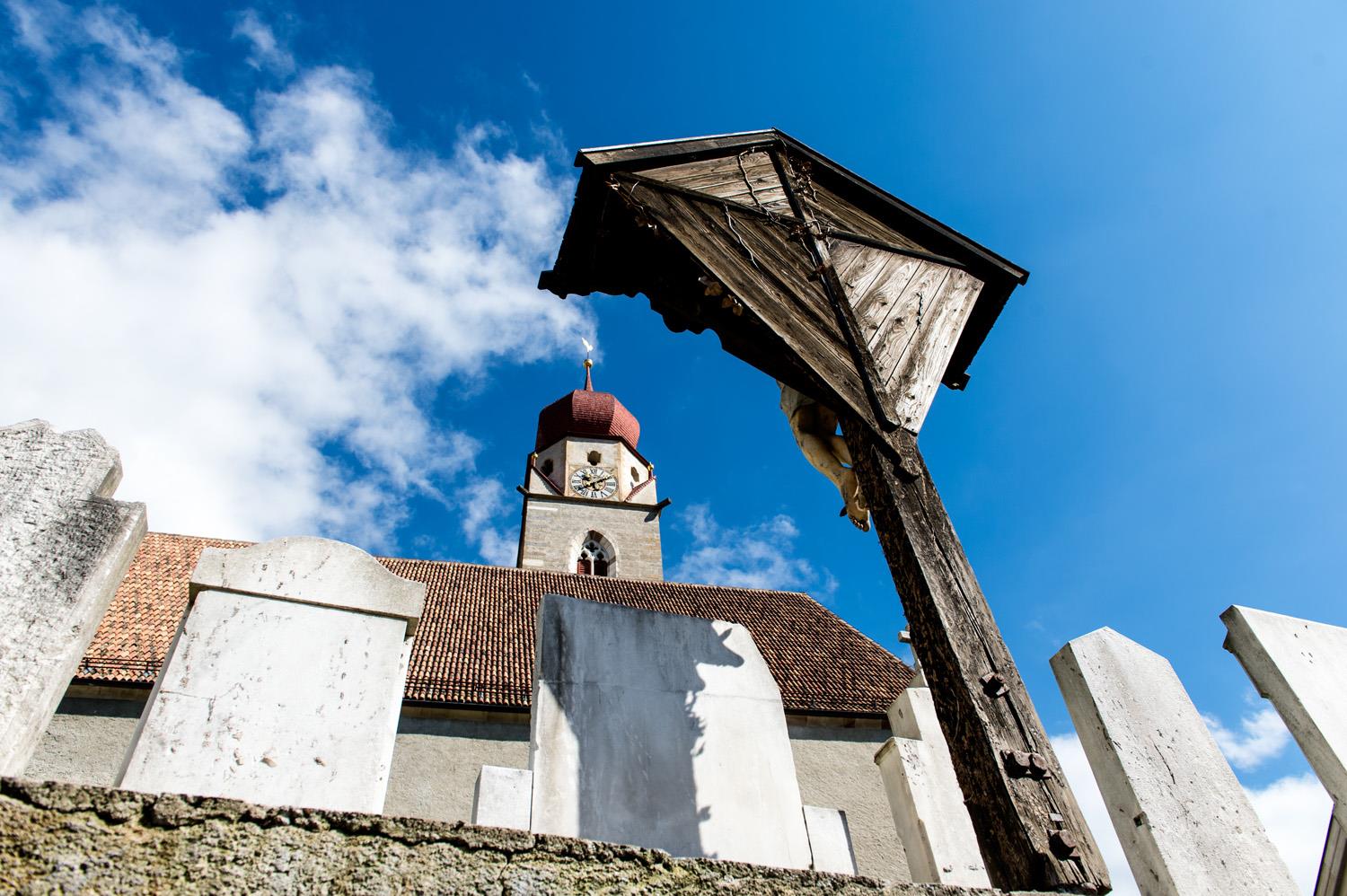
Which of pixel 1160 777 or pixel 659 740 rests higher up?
pixel 659 740

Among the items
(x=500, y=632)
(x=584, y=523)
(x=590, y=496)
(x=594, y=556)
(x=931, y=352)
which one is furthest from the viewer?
(x=590, y=496)

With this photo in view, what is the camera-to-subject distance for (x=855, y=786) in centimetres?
1256

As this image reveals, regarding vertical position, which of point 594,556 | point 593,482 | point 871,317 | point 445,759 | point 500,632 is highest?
point 593,482

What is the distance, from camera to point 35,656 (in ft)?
7.34

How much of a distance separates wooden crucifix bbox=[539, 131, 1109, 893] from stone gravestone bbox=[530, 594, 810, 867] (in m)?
0.74

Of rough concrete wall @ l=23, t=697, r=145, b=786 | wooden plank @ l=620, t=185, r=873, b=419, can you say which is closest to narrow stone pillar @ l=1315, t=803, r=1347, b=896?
wooden plank @ l=620, t=185, r=873, b=419

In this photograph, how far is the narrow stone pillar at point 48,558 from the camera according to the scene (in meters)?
2.21

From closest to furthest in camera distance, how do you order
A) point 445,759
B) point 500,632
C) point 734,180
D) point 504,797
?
point 504,797 → point 734,180 → point 445,759 → point 500,632

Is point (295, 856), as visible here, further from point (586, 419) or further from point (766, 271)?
point (586, 419)

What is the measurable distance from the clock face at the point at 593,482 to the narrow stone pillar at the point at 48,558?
2754cm

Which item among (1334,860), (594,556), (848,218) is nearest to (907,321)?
(848,218)

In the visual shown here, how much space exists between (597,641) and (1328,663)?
8.84 feet

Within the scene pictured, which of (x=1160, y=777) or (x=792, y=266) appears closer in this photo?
(x=1160, y=777)

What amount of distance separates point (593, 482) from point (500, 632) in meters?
17.2
